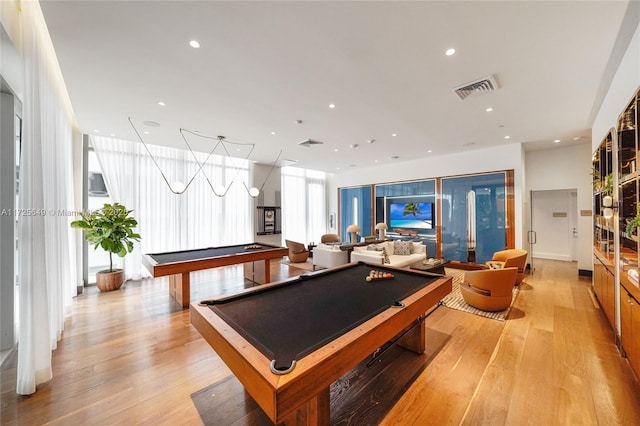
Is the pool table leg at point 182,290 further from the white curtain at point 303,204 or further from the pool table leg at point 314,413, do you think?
the white curtain at point 303,204

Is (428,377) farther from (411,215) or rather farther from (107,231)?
(411,215)

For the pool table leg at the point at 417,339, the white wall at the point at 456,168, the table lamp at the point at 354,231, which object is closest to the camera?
the pool table leg at the point at 417,339

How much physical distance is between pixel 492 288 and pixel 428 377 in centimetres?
210

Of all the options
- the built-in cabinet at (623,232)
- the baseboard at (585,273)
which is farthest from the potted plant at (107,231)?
the baseboard at (585,273)

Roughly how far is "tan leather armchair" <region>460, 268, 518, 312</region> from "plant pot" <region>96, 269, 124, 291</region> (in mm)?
6640

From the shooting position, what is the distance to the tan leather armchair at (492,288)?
352 centimetres

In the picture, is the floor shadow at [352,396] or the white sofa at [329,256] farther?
the white sofa at [329,256]

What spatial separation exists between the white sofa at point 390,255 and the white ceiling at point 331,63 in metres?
2.79

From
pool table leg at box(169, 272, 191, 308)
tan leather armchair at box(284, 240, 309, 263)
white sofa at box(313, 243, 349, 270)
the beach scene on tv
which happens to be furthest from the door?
pool table leg at box(169, 272, 191, 308)

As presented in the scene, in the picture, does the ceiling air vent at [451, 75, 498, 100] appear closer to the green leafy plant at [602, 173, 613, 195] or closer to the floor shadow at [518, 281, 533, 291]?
the green leafy plant at [602, 173, 613, 195]

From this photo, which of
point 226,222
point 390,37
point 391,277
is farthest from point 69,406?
point 226,222

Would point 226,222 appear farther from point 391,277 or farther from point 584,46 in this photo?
point 584,46

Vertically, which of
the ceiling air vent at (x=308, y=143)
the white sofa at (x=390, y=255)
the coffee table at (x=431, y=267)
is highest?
the ceiling air vent at (x=308, y=143)

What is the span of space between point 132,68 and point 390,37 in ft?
9.31
